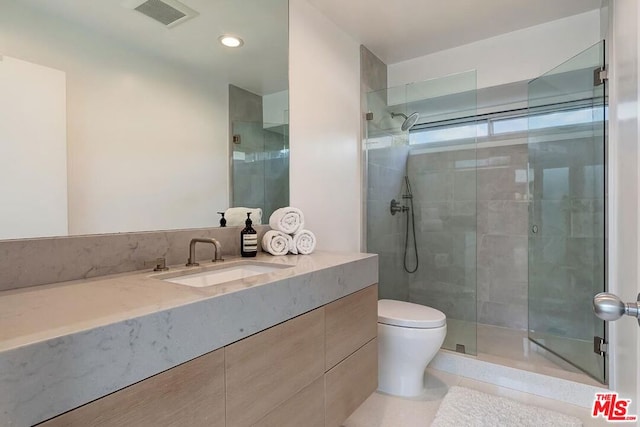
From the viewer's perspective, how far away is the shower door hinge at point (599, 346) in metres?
1.97

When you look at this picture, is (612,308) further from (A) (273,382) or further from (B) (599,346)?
(B) (599,346)

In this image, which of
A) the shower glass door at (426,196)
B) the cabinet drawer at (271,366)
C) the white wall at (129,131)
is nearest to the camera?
the cabinet drawer at (271,366)

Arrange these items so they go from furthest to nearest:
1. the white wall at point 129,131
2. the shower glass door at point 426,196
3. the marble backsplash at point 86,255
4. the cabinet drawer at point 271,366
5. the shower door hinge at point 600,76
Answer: the shower glass door at point 426,196 → the shower door hinge at point 600,76 → the white wall at point 129,131 → the marble backsplash at point 86,255 → the cabinet drawer at point 271,366

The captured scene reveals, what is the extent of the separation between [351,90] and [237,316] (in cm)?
208

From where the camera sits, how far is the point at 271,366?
98cm

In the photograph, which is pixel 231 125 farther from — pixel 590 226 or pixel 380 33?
pixel 590 226

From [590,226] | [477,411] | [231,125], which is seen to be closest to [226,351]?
[231,125]

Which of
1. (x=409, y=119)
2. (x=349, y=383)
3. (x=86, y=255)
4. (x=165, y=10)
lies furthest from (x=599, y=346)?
(x=165, y=10)

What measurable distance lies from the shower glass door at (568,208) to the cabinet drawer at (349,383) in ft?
4.86

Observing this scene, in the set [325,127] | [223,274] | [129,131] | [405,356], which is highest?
[325,127]

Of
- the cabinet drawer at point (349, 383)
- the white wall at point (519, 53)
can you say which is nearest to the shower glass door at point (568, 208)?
the white wall at point (519, 53)

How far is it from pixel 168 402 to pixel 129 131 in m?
0.99

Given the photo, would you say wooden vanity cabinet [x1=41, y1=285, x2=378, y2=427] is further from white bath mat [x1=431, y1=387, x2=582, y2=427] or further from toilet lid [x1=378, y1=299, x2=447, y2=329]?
white bath mat [x1=431, y1=387, x2=582, y2=427]

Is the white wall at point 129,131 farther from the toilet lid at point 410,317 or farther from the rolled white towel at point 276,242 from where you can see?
the toilet lid at point 410,317
